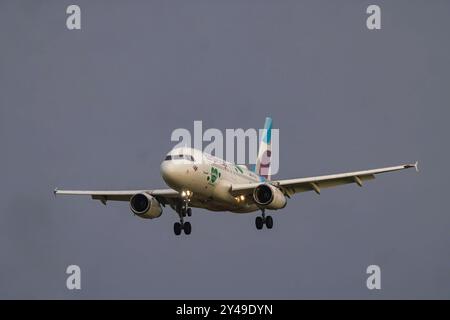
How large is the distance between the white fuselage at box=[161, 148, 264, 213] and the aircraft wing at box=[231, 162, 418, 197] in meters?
0.93

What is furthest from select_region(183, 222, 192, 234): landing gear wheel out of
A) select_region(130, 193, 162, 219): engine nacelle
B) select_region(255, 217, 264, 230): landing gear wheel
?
select_region(255, 217, 264, 230): landing gear wheel

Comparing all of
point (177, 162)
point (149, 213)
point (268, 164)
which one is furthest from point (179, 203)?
point (268, 164)

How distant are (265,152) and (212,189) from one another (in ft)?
74.0

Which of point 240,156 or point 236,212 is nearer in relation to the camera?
point 236,212

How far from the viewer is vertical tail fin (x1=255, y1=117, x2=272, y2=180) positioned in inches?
4112

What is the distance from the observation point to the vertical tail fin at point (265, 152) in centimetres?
10444

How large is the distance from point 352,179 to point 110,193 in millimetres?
16768

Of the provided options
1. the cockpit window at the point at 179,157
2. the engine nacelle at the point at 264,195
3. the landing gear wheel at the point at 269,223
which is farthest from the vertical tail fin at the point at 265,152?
the cockpit window at the point at 179,157

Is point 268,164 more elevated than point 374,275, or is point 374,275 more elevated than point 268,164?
point 268,164

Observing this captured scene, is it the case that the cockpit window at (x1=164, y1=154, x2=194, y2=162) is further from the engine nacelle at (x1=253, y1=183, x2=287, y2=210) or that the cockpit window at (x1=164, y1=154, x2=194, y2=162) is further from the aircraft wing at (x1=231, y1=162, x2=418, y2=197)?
the engine nacelle at (x1=253, y1=183, x2=287, y2=210)

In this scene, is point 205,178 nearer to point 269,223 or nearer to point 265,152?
point 269,223

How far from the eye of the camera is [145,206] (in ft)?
291

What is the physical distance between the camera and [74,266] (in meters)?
94.1

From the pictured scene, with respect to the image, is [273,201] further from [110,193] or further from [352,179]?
[110,193]
